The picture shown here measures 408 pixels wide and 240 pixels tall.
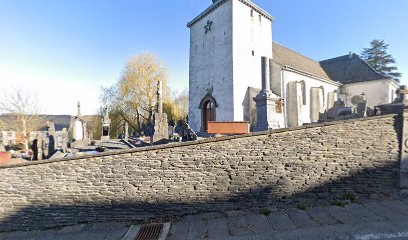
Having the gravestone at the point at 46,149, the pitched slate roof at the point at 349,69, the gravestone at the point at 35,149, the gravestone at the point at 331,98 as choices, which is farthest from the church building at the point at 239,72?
the gravestone at the point at 35,149

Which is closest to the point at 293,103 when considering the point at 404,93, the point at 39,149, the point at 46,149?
the point at 404,93

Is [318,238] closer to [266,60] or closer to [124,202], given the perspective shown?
[124,202]

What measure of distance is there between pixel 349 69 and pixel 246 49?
16165 millimetres

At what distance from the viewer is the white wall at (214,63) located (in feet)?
50.8

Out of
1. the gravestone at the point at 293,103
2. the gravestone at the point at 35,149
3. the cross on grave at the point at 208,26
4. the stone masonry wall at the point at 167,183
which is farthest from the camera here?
the cross on grave at the point at 208,26

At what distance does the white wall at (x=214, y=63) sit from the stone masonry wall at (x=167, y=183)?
31.0 ft

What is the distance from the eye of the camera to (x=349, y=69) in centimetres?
2406

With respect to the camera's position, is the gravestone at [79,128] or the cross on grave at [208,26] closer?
the gravestone at [79,128]

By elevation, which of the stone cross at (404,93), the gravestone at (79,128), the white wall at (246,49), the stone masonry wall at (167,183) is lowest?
the stone masonry wall at (167,183)

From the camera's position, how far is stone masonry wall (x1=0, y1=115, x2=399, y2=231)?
5.61 meters

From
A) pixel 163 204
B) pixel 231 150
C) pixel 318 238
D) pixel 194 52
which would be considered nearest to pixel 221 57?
pixel 194 52

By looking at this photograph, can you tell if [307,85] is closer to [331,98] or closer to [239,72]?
[331,98]

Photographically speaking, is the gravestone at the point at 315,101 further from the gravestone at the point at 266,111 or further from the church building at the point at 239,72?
the gravestone at the point at 266,111

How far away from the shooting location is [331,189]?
5785mm
